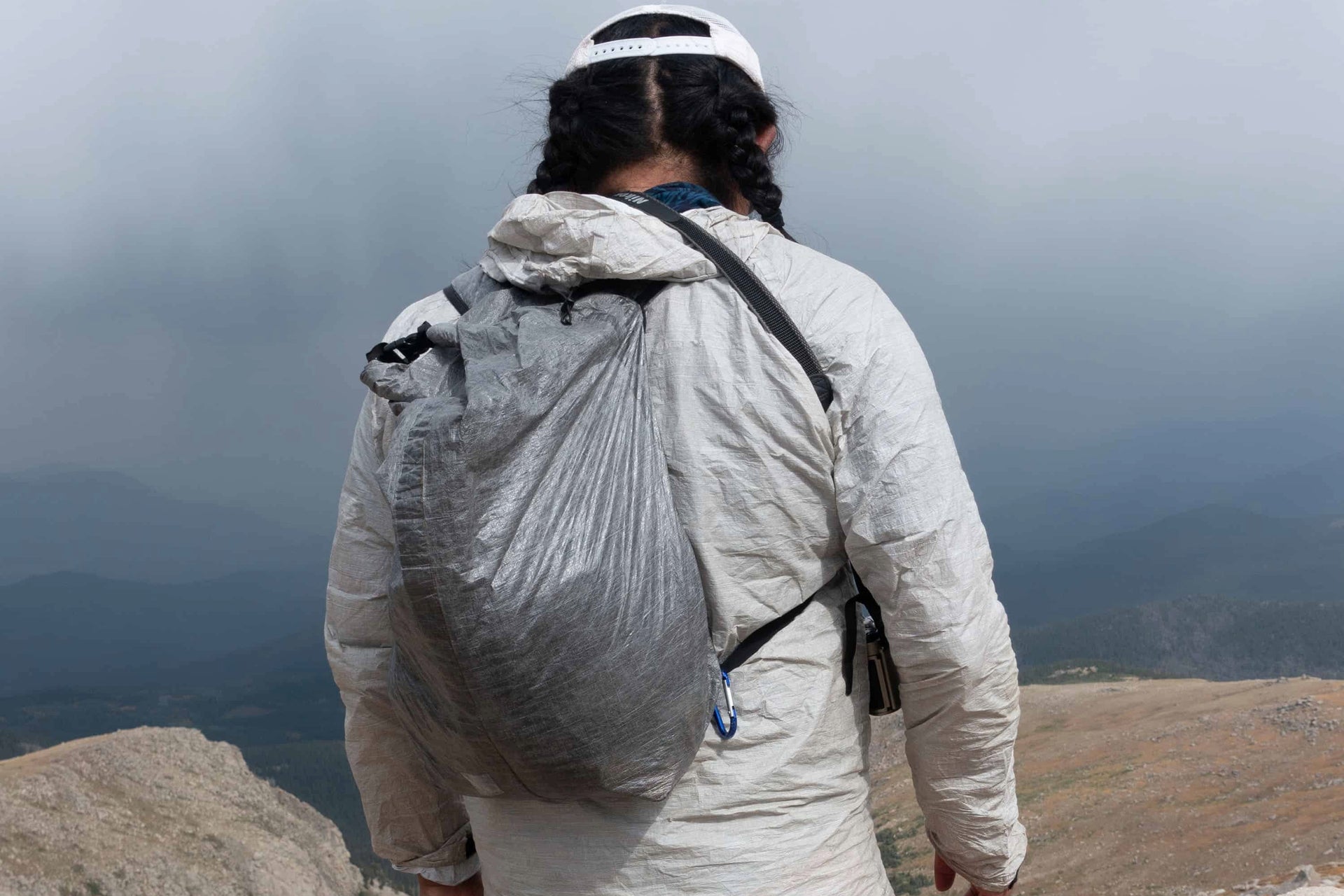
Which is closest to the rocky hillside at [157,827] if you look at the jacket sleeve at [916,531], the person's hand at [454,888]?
the person's hand at [454,888]

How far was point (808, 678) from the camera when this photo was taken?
5.53 ft

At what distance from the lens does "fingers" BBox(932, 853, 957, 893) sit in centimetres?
202

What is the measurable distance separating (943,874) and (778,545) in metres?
0.85

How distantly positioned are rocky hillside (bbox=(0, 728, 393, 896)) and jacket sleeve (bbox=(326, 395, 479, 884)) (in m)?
7.82

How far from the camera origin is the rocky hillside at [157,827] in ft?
29.1

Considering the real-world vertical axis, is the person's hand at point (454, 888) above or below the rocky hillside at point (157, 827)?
above

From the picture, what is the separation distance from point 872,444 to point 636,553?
41 centimetres

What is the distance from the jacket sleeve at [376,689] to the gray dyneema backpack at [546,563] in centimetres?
34

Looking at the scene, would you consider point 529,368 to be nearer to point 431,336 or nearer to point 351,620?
point 431,336

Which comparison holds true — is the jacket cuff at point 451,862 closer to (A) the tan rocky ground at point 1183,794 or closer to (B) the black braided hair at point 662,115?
(B) the black braided hair at point 662,115

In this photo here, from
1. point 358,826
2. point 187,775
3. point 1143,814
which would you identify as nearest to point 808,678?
point 1143,814

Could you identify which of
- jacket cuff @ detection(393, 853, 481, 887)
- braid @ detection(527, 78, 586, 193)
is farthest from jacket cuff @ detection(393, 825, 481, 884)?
braid @ detection(527, 78, 586, 193)

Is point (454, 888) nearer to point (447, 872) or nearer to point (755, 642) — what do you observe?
point (447, 872)

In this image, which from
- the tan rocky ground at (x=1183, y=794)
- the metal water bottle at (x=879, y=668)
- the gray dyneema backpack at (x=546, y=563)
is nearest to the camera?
the gray dyneema backpack at (x=546, y=563)
